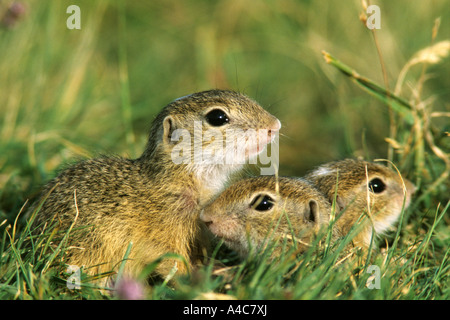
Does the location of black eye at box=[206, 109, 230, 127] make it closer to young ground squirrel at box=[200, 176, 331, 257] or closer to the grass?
young ground squirrel at box=[200, 176, 331, 257]

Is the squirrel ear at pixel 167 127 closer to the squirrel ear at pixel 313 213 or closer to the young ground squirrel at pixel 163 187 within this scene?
the young ground squirrel at pixel 163 187

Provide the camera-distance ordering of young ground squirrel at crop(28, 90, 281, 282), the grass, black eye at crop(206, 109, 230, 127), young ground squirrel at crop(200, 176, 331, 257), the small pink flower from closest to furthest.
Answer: the small pink flower → the grass → young ground squirrel at crop(200, 176, 331, 257) → young ground squirrel at crop(28, 90, 281, 282) → black eye at crop(206, 109, 230, 127)

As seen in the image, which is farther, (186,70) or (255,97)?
(186,70)

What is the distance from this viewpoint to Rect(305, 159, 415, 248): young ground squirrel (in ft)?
15.9

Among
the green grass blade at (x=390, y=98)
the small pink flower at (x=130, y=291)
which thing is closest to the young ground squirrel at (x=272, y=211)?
the small pink flower at (x=130, y=291)

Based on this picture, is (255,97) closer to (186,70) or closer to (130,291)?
(130,291)

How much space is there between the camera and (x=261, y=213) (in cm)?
441

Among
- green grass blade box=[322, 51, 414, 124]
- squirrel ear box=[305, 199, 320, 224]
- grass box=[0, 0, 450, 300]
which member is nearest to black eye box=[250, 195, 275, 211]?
squirrel ear box=[305, 199, 320, 224]

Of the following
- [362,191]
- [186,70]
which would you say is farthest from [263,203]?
[186,70]

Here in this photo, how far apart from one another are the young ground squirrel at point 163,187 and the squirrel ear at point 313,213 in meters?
0.61

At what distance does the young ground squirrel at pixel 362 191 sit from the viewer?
485 centimetres

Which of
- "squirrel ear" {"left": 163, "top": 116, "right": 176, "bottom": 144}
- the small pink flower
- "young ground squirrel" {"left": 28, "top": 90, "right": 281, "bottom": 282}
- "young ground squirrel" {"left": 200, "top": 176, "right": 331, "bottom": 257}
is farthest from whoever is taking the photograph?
"squirrel ear" {"left": 163, "top": 116, "right": 176, "bottom": 144}

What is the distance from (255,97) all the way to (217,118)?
4.90ft

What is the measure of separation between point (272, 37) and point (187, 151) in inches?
198
